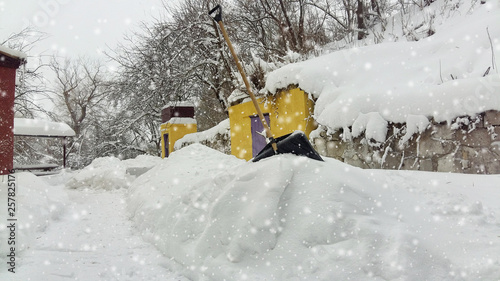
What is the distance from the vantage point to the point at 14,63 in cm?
624

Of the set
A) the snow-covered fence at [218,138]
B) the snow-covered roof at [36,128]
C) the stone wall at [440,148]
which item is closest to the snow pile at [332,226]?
the stone wall at [440,148]

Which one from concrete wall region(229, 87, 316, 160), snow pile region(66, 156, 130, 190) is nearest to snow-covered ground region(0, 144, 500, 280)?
concrete wall region(229, 87, 316, 160)

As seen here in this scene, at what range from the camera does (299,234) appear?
2344mm

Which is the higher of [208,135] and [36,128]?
[36,128]

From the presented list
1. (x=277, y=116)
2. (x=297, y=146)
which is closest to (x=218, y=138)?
(x=277, y=116)

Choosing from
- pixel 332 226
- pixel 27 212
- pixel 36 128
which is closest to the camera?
pixel 332 226

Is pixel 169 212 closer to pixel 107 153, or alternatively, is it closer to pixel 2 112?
pixel 2 112

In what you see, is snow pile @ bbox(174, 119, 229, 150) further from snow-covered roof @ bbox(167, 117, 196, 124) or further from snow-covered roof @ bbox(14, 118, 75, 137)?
snow-covered roof @ bbox(14, 118, 75, 137)

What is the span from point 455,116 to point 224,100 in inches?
422

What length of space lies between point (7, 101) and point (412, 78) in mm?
7578

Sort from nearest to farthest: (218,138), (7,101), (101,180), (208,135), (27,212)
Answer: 1. (27,212)
2. (7,101)
3. (101,180)
4. (218,138)
5. (208,135)

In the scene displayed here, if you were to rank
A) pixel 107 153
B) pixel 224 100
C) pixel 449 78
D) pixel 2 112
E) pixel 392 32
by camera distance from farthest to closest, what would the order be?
pixel 107 153, pixel 224 100, pixel 392 32, pixel 2 112, pixel 449 78

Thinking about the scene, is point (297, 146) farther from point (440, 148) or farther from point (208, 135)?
point (208, 135)

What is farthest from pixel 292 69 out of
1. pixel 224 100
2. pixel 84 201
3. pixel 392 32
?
pixel 224 100
